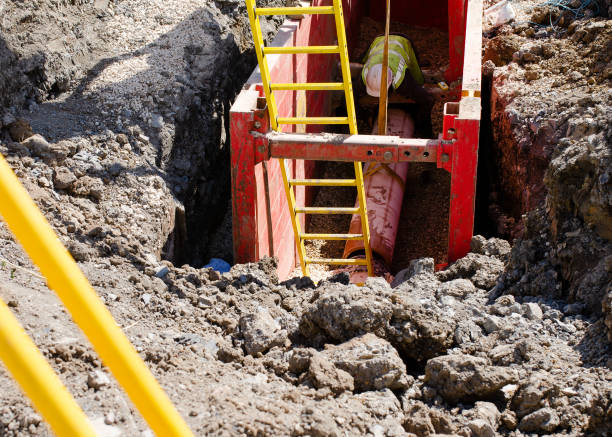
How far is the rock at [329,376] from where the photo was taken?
11.5ft

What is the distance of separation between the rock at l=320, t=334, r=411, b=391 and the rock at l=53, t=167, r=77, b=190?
268 cm

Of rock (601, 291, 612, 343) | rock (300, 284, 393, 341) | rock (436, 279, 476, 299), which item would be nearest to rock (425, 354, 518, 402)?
rock (300, 284, 393, 341)

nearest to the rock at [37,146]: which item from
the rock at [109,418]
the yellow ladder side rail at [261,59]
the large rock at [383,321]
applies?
the yellow ladder side rail at [261,59]

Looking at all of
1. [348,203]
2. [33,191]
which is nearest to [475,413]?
[33,191]

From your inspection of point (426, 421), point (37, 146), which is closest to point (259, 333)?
point (426, 421)

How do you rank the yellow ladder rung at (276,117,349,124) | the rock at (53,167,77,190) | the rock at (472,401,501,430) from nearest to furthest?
the rock at (472,401,501,430) < the rock at (53,167,77,190) < the yellow ladder rung at (276,117,349,124)

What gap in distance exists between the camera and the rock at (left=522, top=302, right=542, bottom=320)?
4.21 m

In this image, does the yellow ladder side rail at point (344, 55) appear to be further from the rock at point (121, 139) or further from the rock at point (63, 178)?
the rock at point (63, 178)

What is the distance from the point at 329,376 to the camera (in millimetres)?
3543

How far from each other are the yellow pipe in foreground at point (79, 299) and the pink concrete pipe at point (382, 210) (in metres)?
5.19

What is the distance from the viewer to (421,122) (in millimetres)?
8719

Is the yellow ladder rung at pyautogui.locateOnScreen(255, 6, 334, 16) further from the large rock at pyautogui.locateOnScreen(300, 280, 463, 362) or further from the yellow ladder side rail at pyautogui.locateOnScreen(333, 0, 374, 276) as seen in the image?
the large rock at pyautogui.locateOnScreen(300, 280, 463, 362)

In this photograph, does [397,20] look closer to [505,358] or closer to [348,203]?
[348,203]

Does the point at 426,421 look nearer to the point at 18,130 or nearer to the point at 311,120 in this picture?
the point at 311,120
